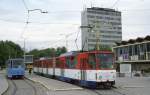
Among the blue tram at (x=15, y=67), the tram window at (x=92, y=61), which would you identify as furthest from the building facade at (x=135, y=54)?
the tram window at (x=92, y=61)

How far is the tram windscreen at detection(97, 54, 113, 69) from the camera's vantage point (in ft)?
88.8

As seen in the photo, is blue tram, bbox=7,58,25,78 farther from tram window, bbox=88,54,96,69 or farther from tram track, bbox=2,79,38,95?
tram window, bbox=88,54,96,69

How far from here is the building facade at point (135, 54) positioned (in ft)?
198

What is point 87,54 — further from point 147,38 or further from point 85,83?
point 147,38

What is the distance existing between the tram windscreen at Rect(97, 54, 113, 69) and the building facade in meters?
29.5

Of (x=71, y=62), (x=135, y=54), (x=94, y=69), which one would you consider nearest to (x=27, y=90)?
(x=94, y=69)

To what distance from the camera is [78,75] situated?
29922 millimetres

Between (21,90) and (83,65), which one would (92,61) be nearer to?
(83,65)

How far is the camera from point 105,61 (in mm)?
27219

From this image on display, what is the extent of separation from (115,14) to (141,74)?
9516 mm

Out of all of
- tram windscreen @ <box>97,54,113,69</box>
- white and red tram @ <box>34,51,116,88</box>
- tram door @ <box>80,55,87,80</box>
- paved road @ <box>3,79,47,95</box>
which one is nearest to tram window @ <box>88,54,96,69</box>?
white and red tram @ <box>34,51,116,88</box>

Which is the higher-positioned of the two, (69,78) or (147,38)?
(147,38)

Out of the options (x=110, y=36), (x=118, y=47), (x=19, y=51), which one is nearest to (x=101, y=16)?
(x=118, y=47)

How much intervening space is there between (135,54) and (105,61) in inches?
1505
